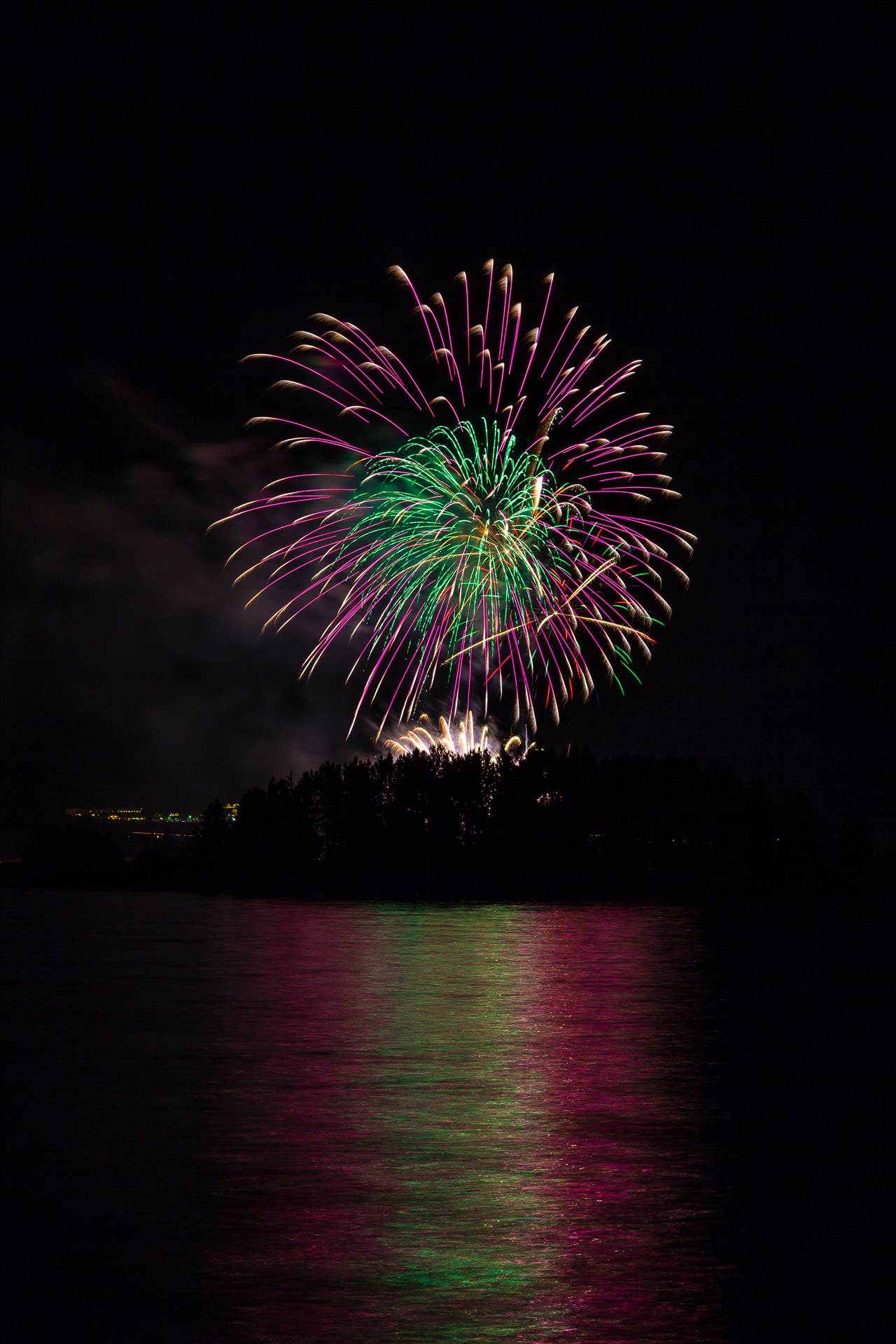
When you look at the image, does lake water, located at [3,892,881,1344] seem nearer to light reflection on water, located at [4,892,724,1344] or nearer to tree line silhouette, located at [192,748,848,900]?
light reflection on water, located at [4,892,724,1344]

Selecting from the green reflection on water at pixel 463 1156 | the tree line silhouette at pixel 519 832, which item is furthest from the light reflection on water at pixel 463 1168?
the tree line silhouette at pixel 519 832

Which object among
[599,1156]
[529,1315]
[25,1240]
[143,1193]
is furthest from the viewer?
[599,1156]

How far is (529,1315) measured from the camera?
36.8 feet

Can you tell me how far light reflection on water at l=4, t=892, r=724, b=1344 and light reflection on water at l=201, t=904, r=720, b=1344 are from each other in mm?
43

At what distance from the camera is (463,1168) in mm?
16500

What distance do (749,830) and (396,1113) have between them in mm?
135113

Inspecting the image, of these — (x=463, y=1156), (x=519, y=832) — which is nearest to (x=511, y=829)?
(x=519, y=832)

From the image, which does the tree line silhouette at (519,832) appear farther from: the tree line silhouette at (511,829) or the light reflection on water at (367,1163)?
the light reflection on water at (367,1163)

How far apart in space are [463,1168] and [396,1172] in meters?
0.65

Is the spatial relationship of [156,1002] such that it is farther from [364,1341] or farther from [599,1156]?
[364,1341]

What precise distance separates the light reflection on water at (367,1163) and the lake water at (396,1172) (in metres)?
0.04

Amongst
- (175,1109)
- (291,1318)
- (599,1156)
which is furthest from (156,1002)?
(291,1318)

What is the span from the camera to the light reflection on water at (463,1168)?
37.5ft

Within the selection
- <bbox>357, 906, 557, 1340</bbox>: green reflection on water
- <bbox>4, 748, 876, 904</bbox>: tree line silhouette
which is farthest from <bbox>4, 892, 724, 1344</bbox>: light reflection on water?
<bbox>4, 748, 876, 904</bbox>: tree line silhouette
